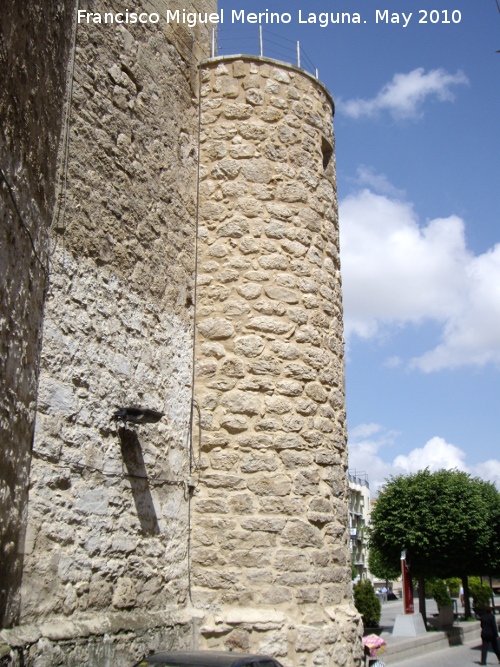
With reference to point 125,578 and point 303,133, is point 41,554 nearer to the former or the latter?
point 125,578

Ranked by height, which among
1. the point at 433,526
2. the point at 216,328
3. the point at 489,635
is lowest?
the point at 489,635

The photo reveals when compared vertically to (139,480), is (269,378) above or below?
above

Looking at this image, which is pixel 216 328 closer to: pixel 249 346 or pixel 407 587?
A: pixel 249 346

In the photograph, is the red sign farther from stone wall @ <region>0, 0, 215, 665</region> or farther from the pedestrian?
stone wall @ <region>0, 0, 215, 665</region>

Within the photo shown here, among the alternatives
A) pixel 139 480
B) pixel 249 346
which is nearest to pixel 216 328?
pixel 249 346

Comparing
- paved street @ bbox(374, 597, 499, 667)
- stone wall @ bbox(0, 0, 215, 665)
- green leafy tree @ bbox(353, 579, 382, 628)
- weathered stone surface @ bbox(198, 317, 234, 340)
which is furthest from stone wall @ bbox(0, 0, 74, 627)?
green leafy tree @ bbox(353, 579, 382, 628)

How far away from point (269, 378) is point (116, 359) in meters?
1.73

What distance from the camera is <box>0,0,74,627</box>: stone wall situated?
164 inches

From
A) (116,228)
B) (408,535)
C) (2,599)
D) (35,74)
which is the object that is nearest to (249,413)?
(116,228)

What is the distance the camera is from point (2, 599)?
4203 mm

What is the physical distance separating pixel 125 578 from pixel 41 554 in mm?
1055

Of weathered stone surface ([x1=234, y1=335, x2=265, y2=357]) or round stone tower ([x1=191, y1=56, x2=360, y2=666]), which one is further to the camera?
weathered stone surface ([x1=234, y1=335, x2=265, y2=357])

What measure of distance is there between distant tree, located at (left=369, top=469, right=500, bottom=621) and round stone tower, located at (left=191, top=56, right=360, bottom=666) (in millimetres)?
16373

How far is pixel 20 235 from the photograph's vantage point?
445 cm
